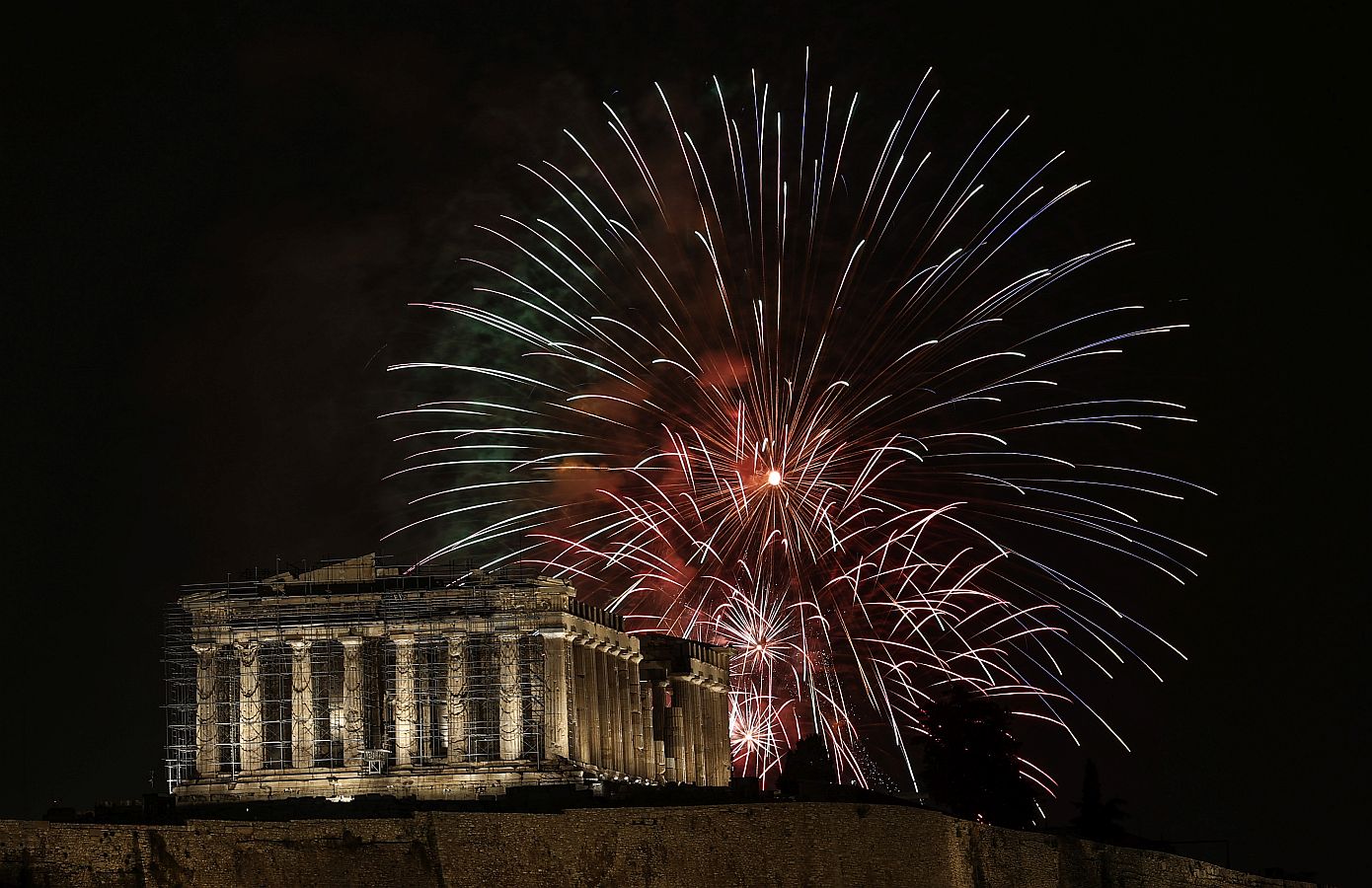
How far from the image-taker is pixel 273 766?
284ft

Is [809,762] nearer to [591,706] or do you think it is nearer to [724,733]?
[724,733]

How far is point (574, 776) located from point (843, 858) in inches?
698

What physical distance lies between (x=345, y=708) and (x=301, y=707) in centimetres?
157

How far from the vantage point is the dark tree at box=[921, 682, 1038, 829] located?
304 ft

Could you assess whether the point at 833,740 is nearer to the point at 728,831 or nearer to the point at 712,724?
the point at 728,831

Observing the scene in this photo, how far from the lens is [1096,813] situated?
10050cm

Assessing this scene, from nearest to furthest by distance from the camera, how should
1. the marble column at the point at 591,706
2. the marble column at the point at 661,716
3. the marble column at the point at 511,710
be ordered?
the marble column at the point at 511,710 < the marble column at the point at 591,706 < the marble column at the point at 661,716

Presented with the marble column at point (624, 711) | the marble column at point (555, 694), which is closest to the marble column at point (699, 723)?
the marble column at point (624, 711)

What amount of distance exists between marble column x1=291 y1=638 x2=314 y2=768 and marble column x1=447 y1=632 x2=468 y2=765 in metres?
4.87

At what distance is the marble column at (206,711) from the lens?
283 ft

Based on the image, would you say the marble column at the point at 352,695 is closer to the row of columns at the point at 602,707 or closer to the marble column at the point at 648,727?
the row of columns at the point at 602,707

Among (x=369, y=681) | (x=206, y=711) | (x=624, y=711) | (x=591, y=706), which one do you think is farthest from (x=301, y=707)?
(x=624, y=711)

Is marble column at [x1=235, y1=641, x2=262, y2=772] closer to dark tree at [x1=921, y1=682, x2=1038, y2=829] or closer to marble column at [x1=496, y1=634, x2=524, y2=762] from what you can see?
marble column at [x1=496, y1=634, x2=524, y2=762]

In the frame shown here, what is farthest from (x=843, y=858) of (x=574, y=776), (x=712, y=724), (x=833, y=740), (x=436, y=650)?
(x=712, y=724)
